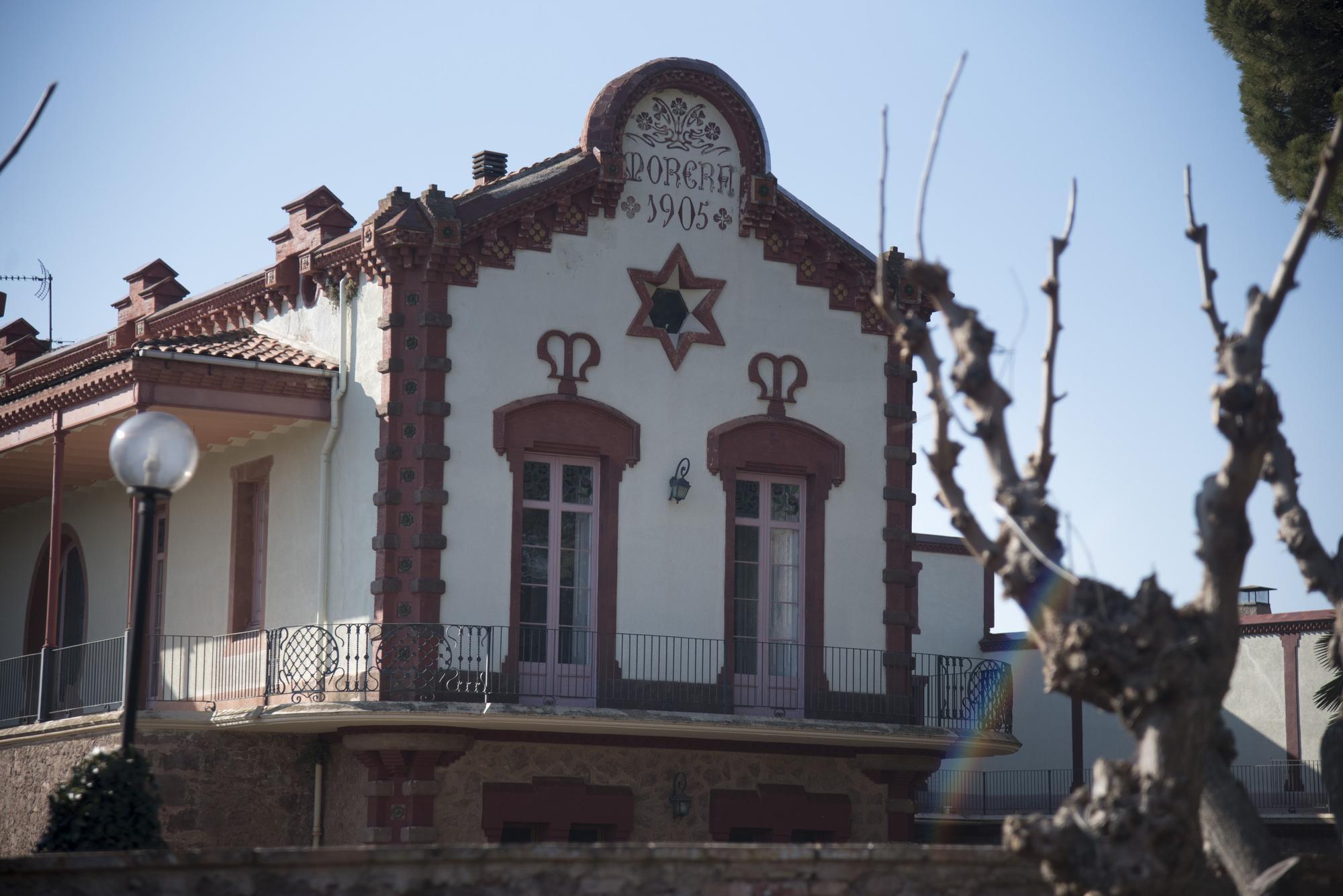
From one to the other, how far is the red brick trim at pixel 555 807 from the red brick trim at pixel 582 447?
4.89 ft

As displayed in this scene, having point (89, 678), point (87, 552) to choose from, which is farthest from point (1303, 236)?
point (87, 552)

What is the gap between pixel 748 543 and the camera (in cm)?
2078

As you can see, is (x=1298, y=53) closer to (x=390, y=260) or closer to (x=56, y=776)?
(x=390, y=260)

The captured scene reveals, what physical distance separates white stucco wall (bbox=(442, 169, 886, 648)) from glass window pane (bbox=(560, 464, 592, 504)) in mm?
383

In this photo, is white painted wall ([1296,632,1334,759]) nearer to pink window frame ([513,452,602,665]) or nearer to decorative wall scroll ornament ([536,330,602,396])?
pink window frame ([513,452,602,665])

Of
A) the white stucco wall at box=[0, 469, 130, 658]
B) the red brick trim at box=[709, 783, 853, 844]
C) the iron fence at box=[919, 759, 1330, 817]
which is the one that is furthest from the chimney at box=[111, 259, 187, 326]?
the iron fence at box=[919, 759, 1330, 817]

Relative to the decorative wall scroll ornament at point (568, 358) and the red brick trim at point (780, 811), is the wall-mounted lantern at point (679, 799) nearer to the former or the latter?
the red brick trim at point (780, 811)

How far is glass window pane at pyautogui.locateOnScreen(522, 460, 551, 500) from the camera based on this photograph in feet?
64.7

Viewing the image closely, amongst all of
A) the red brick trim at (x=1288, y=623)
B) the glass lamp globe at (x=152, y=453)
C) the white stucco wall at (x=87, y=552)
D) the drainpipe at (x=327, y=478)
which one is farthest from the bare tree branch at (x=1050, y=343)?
the red brick trim at (x=1288, y=623)

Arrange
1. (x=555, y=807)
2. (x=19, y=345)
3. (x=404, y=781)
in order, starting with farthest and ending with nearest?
1. (x=19, y=345)
2. (x=555, y=807)
3. (x=404, y=781)

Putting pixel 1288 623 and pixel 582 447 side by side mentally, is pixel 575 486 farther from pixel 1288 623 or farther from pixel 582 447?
pixel 1288 623

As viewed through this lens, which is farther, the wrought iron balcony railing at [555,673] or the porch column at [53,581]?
the porch column at [53,581]

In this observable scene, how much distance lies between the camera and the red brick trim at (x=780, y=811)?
20062 mm

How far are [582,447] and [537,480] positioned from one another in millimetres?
586
